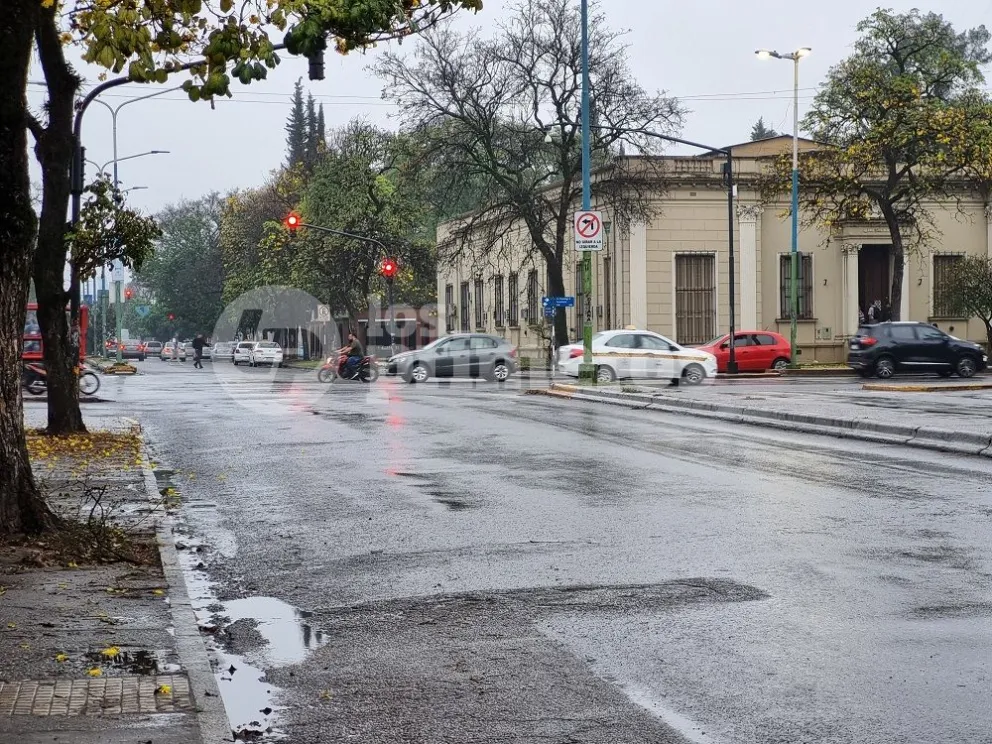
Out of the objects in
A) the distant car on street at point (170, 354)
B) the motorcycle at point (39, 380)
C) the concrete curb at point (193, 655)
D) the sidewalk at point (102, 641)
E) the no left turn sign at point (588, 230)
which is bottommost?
the distant car on street at point (170, 354)

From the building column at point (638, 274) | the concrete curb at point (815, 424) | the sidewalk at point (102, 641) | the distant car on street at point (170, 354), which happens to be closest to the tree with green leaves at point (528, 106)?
the building column at point (638, 274)

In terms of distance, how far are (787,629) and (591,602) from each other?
1.20 m

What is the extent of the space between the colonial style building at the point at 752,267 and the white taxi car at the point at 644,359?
13627 mm

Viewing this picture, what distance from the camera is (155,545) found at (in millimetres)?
9320

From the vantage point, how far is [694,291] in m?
50.9

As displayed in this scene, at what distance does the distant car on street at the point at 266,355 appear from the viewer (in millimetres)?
72438

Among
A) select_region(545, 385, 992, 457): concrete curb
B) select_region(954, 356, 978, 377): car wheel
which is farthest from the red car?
select_region(545, 385, 992, 457): concrete curb

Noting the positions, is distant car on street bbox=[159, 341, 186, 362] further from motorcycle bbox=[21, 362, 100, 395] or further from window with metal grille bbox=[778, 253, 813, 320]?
motorcycle bbox=[21, 362, 100, 395]

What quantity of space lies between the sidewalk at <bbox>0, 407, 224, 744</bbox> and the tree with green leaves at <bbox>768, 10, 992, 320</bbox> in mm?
37755

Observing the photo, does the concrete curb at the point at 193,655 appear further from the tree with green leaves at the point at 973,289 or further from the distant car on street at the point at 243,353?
the distant car on street at the point at 243,353

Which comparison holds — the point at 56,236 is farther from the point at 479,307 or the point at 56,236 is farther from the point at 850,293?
the point at 479,307

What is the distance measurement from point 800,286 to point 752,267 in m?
2.40

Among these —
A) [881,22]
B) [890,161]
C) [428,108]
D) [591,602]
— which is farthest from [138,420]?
[881,22]

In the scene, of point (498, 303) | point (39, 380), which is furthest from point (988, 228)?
point (39, 380)
